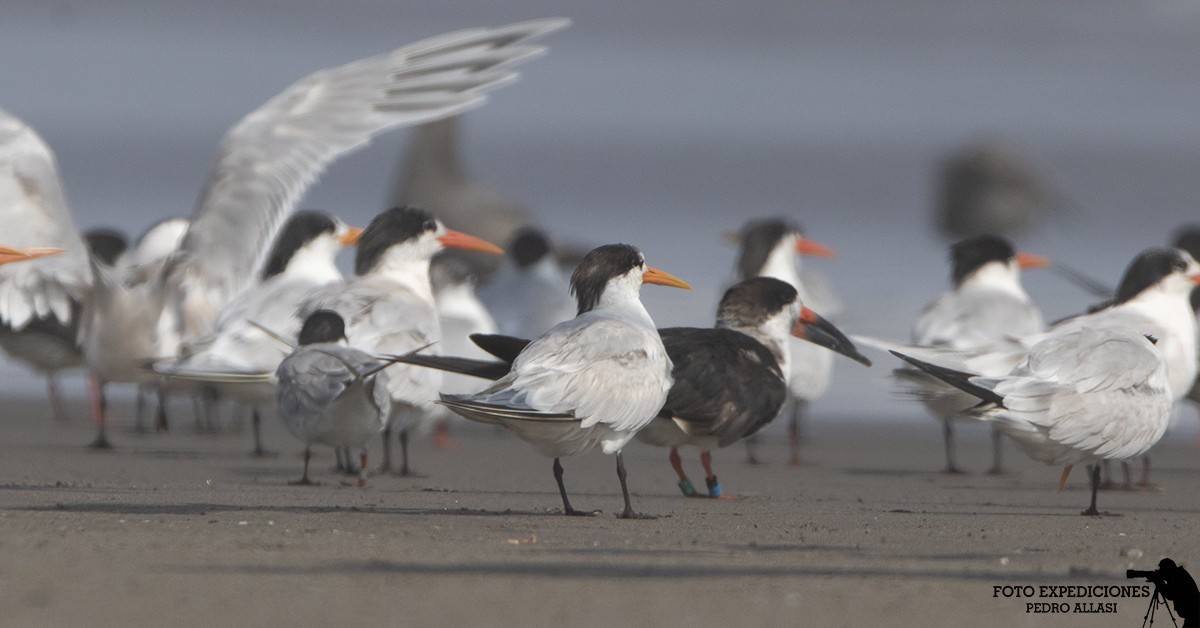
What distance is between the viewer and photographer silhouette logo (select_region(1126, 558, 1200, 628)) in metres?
3.93

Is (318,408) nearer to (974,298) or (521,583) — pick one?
(521,583)

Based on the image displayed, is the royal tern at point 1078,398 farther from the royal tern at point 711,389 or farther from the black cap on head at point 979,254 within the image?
the black cap on head at point 979,254

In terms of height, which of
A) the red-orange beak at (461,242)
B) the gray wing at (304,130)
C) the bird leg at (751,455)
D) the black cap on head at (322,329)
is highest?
the gray wing at (304,130)

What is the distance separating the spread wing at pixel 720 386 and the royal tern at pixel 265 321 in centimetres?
160

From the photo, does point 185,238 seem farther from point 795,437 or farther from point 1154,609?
point 1154,609

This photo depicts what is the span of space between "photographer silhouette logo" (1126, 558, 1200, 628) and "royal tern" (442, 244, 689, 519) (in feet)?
5.74

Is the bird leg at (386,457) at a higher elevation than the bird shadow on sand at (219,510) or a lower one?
lower

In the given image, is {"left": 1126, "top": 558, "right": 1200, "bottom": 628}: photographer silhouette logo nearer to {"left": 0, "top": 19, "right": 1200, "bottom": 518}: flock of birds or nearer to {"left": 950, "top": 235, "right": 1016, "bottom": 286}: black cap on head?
{"left": 0, "top": 19, "right": 1200, "bottom": 518}: flock of birds

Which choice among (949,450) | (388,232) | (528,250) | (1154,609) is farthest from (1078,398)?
(528,250)

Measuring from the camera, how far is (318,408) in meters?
6.55

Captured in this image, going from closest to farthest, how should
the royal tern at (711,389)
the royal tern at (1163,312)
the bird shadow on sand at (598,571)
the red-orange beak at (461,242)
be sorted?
1. the bird shadow on sand at (598,571)
2. the royal tern at (711,389)
3. the royal tern at (1163,312)
4. the red-orange beak at (461,242)

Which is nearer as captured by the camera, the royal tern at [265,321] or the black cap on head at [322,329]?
the black cap on head at [322,329]

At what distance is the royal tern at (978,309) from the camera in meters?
8.15

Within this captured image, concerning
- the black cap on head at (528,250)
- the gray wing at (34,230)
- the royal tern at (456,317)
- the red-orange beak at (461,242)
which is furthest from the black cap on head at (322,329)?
the black cap on head at (528,250)
